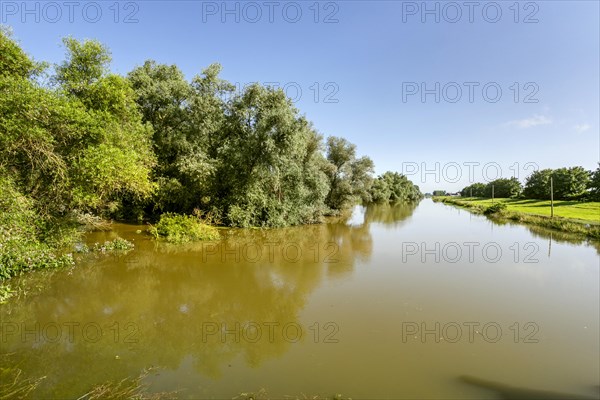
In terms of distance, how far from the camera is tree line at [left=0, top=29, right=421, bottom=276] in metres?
7.75

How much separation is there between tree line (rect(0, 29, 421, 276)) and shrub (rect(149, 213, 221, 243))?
1764 millimetres

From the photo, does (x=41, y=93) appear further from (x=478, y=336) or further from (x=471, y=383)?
(x=478, y=336)

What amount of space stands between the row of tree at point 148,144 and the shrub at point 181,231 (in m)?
1.92

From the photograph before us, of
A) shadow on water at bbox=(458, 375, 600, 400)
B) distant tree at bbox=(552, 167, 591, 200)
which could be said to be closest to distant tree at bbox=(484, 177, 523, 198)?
distant tree at bbox=(552, 167, 591, 200)

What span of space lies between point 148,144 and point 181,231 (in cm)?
639

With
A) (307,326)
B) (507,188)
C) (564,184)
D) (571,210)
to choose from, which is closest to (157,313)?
(307,326)

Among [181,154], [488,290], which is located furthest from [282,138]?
[488,290]

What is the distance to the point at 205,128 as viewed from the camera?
57.5 feet

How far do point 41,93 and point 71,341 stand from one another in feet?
24.0

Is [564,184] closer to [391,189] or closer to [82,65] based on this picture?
[391,189]

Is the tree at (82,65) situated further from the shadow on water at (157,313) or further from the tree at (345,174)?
the tree at (345,174)

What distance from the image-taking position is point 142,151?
14.3m

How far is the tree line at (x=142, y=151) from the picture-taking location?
775cm

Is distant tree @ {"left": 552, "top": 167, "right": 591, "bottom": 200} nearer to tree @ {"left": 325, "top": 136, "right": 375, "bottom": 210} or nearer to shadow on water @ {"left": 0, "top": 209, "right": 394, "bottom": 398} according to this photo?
tree @ {"left": 325, "top": 136, "right": 375, "bottom": 210}
